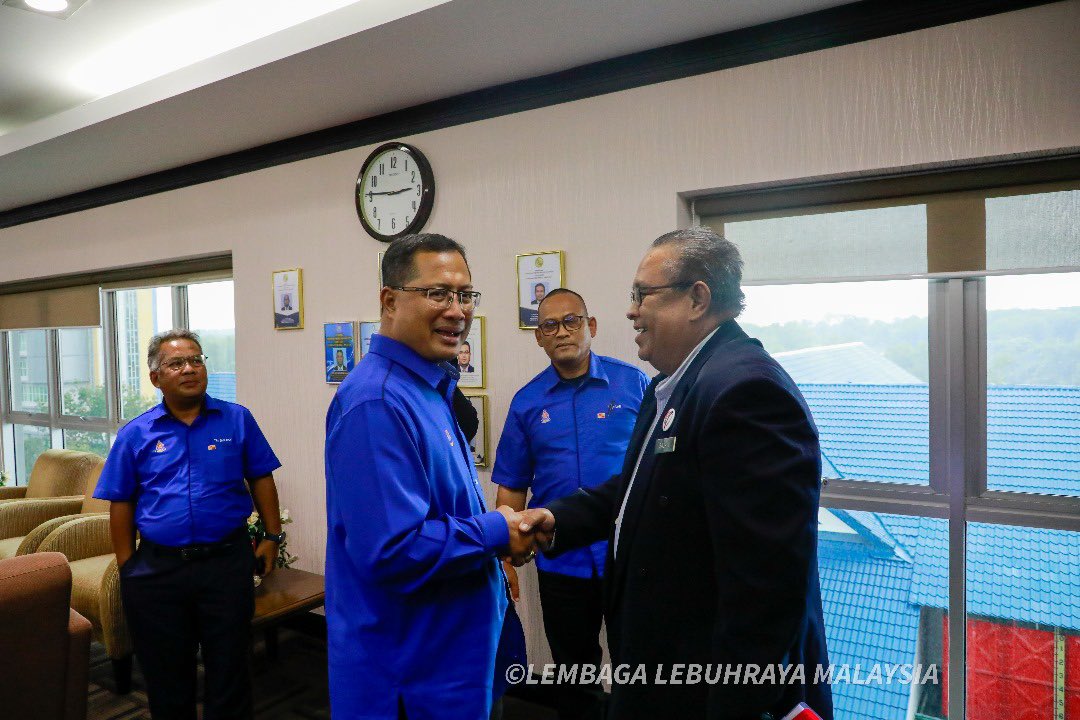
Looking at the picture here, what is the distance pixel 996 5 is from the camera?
1.92 meters

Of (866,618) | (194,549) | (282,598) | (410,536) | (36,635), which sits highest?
(410,536)

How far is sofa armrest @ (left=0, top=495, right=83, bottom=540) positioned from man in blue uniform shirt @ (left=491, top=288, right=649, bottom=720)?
3181mm

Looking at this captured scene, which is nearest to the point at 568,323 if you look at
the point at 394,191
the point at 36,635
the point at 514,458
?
the point at 514,458

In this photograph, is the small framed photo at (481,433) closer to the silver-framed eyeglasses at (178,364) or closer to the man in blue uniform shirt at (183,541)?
the man in blue uniform shirt at (183,541)

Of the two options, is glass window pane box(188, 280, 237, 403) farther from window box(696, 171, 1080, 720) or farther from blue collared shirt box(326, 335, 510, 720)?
window box(696, 171, 1080, 720)

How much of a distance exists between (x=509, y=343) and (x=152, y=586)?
5.19 ft

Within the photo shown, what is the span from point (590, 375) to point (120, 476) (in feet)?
5.72

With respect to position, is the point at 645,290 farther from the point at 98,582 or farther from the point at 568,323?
the point at 98,582

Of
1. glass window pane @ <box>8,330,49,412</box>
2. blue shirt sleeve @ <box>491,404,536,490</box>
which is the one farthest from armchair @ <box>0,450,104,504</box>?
blue shirt sleeve @ <box>491,404,536,490</box>

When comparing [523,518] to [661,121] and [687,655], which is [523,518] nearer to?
[687,655]

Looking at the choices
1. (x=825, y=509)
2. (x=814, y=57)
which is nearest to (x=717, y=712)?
(x=825, y=509)

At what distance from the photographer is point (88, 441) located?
498 cm

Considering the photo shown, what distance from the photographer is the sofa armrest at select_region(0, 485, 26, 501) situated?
453 centimetres

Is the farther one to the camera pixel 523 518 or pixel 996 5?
pixel 996 5
